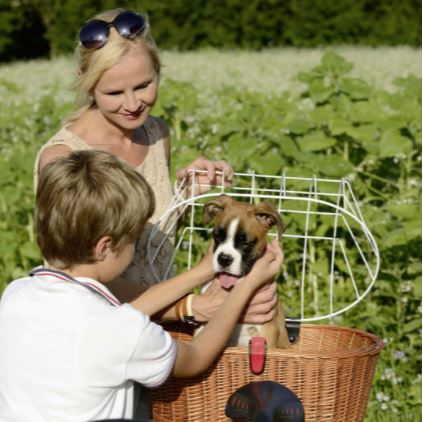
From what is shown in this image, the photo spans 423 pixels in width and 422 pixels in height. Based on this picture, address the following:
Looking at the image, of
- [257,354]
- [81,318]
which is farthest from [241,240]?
[81,318]

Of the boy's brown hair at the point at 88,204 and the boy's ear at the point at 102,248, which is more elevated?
the boy's brown hair at the point at 88,204

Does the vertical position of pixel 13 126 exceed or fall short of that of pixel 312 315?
it exceeds it

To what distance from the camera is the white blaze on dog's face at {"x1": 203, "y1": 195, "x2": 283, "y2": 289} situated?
316cm

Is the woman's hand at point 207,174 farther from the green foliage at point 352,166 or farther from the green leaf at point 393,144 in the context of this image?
the green leaf at point 393,144

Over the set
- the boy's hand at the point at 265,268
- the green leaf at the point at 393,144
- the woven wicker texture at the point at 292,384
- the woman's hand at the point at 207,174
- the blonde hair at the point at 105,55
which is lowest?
the woven wicker texture at the point at 292,384

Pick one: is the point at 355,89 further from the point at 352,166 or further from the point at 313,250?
the point at 313,250

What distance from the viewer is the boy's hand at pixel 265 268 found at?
9.73ft

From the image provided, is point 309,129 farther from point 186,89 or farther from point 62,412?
point 62,412

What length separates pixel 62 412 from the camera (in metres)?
2.56

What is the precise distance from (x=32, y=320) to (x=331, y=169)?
2816 mm

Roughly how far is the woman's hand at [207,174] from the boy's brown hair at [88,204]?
83 cm

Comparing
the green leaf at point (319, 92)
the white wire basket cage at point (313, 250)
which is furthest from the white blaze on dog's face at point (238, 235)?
the green leaf at point (319, 92)

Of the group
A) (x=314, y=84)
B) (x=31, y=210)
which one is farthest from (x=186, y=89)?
(x=31, y=210)

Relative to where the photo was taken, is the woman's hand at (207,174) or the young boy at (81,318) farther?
the woman's hand at (207,174)
